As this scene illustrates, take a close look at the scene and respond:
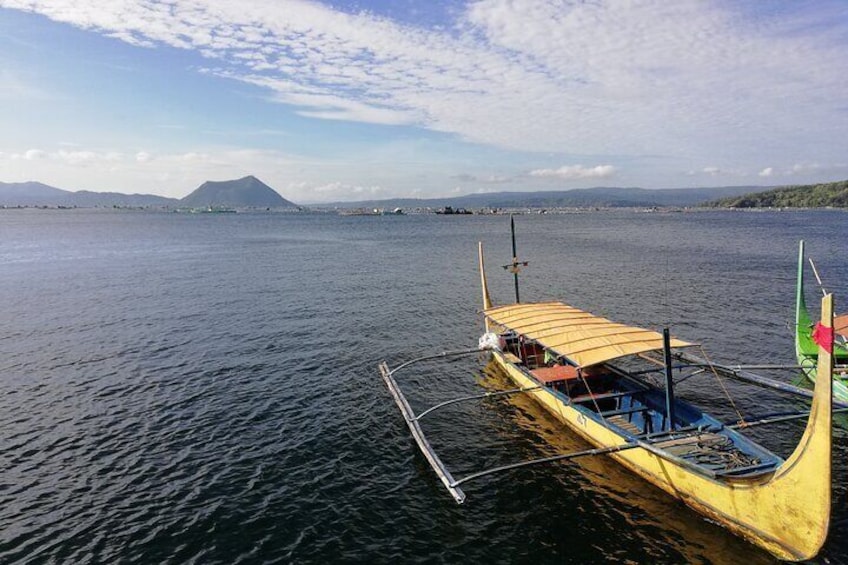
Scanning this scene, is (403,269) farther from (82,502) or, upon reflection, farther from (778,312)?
(82,502)

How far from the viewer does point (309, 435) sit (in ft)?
82.4

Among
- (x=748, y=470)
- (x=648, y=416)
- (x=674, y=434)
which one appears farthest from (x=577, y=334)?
(x=748, y=470)

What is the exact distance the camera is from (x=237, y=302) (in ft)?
180

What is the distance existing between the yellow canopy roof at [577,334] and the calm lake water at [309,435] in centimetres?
463

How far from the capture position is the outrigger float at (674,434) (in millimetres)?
14266

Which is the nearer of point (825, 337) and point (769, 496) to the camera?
point (825, 337)

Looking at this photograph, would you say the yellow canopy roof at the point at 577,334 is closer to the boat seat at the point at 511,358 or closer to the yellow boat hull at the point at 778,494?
the boat seat at the point at 511,358

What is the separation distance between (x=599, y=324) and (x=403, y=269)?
55472 mm

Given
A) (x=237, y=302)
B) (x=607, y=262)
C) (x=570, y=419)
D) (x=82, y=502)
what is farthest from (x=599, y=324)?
(x=607, y=262)

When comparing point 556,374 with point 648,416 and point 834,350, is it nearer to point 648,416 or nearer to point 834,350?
point 648,416

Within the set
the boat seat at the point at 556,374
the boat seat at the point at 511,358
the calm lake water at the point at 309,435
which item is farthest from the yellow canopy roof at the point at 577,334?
the calm lake water at the point at 309,435

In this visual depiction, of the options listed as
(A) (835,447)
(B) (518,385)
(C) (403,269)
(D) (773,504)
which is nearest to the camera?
(D) (773,504)

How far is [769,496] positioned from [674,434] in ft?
16.6

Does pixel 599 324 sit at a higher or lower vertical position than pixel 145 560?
higher
